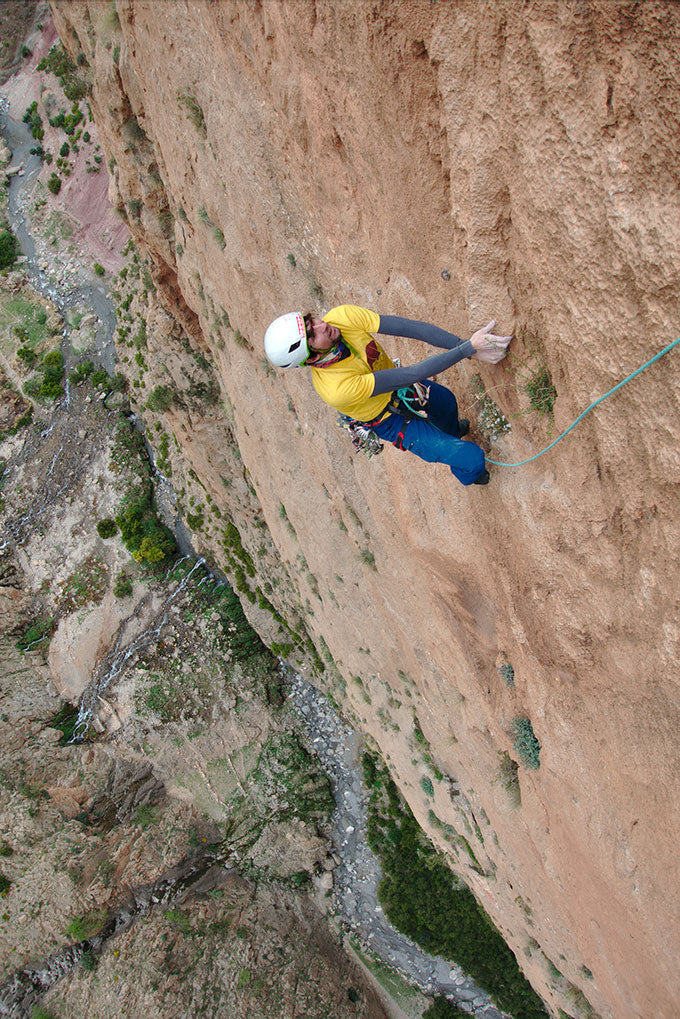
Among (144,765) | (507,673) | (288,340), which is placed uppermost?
(288,340)

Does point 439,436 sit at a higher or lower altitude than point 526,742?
higher

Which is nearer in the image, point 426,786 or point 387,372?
point 387,372

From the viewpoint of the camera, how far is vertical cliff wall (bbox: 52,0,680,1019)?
363 cm

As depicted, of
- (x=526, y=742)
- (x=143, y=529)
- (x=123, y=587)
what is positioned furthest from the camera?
(x=143, y=529)

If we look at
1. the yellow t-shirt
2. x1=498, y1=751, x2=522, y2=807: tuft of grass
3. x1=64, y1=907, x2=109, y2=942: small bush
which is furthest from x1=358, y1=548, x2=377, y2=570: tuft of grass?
x1=64, y1=907, x2=109, y2=942: small bush

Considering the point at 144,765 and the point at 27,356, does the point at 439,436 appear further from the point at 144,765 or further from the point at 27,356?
the point at 27,356

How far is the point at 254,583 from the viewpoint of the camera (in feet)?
45.4

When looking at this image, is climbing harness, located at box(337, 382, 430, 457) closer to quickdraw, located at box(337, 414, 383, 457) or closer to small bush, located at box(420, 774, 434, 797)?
quickdraw, located at box(337, 414, 383, 457)

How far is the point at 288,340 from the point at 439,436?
145 cm

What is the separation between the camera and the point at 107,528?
15.1 metres

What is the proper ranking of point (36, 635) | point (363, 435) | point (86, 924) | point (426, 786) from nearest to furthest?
point (363, 435) < point (426, 786) < point (86, 924) < point (36, 635)

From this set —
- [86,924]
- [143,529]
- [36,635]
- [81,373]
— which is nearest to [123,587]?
[143,529]

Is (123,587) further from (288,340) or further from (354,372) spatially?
(288,340)

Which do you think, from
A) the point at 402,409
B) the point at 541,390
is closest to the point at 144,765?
the point at 402,409
